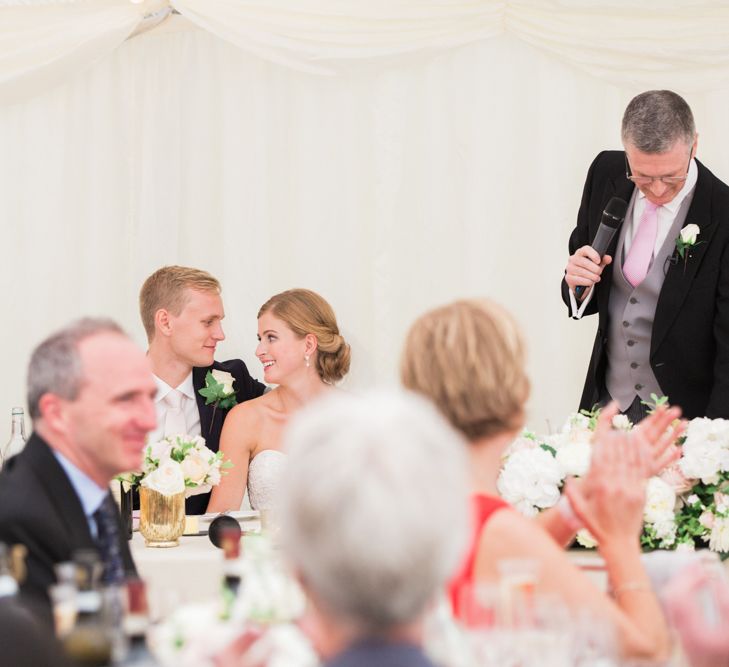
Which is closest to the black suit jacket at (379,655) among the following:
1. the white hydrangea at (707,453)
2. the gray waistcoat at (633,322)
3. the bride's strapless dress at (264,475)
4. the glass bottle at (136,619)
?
the glass bottle at (136,619)

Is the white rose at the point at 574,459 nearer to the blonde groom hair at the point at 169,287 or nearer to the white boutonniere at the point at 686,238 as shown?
the white boutonniere at the point at 686,238

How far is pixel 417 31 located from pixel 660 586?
331 centimetres

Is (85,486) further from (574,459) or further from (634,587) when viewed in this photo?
(574,459)

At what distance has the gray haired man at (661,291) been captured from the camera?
4.04m

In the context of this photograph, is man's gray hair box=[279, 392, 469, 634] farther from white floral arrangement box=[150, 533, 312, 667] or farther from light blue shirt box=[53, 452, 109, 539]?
light blue shirt box=[53, 452, 109, 539]

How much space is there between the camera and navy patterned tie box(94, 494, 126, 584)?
7.36ft

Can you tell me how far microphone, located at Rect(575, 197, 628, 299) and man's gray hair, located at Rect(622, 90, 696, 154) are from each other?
0.60 feet

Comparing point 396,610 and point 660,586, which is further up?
point 396,610

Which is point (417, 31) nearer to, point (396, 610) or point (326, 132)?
point (326, 132)

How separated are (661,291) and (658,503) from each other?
43.9 inches

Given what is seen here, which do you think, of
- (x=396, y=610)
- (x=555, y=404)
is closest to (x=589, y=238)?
(x=555, y=404)

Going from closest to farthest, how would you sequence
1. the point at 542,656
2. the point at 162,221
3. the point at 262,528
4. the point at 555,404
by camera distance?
the point at 542,656, the point at 262,528, the point at 555,404, the point at 162,221

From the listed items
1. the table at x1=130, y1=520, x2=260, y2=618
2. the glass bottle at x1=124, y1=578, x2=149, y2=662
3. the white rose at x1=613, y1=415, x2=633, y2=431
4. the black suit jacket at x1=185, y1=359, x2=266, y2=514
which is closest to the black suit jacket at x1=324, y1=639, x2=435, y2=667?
the glass bottle at x1=124, y1=578, x2=149, y2=662

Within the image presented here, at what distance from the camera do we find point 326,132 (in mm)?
5422
